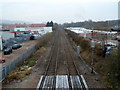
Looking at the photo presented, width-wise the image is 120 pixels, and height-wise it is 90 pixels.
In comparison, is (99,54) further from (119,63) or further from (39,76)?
(119,63)

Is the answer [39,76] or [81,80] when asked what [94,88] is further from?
[39,76]

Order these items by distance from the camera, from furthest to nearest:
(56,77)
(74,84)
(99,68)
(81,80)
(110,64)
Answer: (99,68)
(56,77)
(81,80)
(74,84)
(110,64)

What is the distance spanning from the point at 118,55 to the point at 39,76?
18.3 feet

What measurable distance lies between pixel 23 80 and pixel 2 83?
1117 mm

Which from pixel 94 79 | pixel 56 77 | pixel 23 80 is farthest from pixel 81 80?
pixel 23 80

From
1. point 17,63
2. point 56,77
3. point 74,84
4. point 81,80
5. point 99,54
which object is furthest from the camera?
point 99,54

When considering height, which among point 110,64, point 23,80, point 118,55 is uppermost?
point 118,55

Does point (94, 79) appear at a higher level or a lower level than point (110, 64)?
lower

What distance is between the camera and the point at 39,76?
927cm

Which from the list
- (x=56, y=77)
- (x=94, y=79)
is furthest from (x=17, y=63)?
(x=94, y=79)

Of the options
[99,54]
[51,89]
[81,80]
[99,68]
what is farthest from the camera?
[99,54]

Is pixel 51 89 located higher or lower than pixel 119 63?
lower

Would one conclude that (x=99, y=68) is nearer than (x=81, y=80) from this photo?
No

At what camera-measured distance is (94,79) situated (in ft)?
27.9
